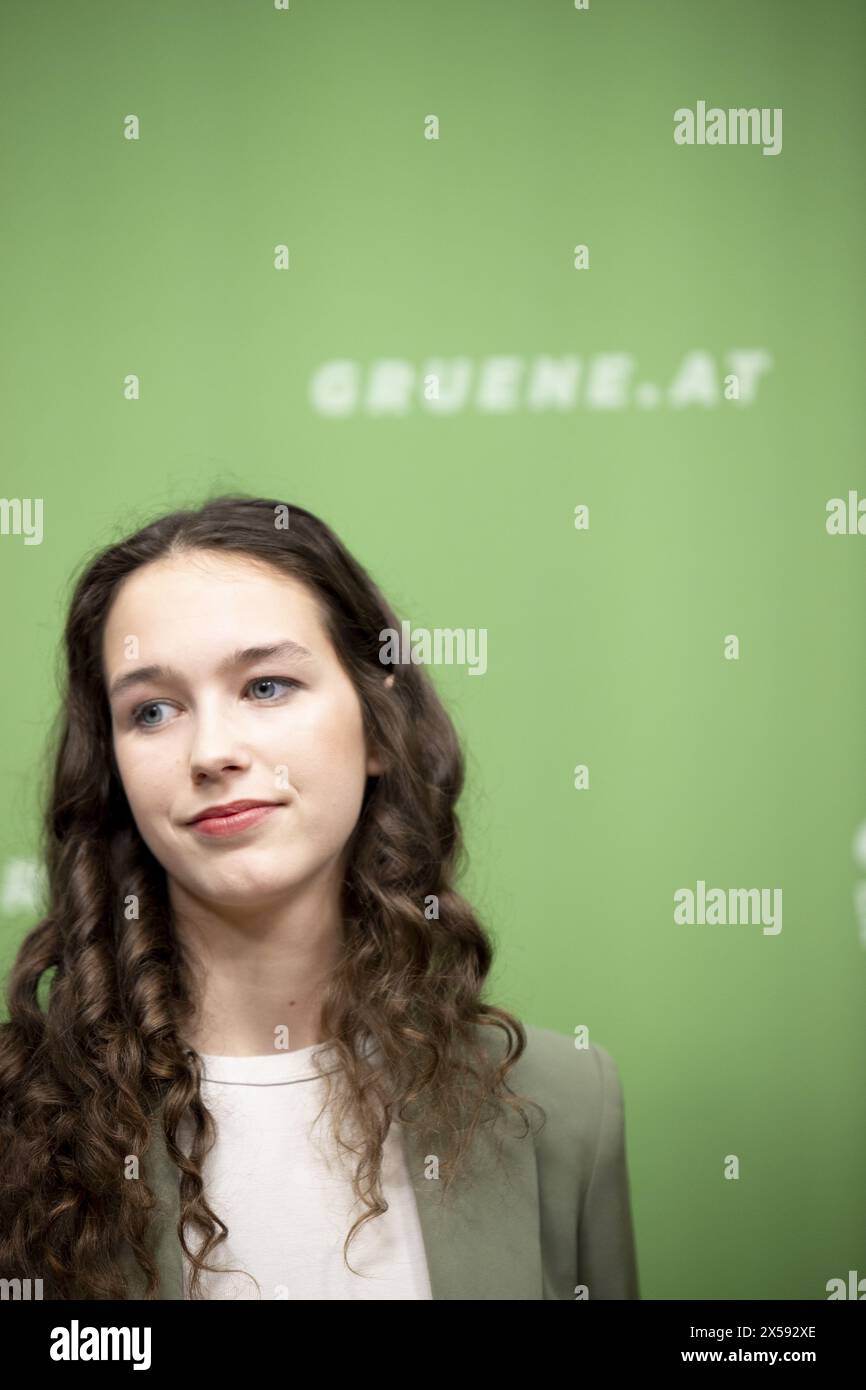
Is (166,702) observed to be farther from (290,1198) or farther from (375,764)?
(290,1198)

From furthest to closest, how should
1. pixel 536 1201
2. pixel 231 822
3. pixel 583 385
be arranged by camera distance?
pixel 583 385 → pixel 536 1201 → pixel 231 822

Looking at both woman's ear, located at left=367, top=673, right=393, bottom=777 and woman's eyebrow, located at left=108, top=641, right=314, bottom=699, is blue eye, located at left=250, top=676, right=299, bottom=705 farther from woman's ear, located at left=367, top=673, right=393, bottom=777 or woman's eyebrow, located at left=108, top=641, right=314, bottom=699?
woman's ear, located at left=367, top=673, right=393, bottom=777

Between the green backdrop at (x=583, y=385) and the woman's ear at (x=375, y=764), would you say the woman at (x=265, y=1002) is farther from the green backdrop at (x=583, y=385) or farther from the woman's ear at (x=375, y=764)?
the green backdrop at (x=583, y=385)

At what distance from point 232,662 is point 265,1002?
1.46 feet

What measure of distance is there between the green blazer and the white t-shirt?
35 mm

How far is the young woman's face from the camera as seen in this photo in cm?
145

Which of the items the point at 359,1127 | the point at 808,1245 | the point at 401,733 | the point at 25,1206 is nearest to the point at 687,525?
the point at 401,733

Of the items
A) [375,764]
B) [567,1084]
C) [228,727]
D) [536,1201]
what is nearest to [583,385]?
[375,764]

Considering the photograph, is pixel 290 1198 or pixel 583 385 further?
pixel 583 385

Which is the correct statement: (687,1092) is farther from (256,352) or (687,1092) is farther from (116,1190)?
(256,352)

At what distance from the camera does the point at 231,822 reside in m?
1.45

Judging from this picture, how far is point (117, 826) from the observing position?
166cm

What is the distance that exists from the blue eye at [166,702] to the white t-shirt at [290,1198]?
1.43ft
